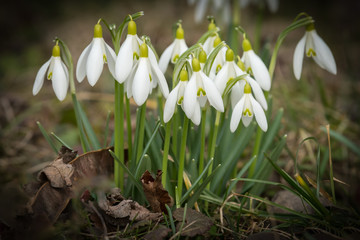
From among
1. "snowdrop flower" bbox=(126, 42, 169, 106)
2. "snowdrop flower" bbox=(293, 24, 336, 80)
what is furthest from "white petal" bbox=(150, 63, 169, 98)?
"snowdrop flower" bbox=(293, 24, 336, 80)

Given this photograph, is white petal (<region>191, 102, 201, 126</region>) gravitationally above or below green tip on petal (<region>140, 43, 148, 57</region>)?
below

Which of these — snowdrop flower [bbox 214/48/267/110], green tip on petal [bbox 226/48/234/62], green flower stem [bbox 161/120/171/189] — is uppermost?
green tip on petal [bbox 226/48/234/62]

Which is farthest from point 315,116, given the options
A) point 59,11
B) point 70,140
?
point 59,11

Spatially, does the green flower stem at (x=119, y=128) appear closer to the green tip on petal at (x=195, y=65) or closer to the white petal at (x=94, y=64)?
the white petal at (x=94, y=64)

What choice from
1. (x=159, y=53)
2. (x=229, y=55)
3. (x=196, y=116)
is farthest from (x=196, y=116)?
(x=159, y=53)

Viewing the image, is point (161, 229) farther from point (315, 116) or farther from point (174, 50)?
point (315, 116)

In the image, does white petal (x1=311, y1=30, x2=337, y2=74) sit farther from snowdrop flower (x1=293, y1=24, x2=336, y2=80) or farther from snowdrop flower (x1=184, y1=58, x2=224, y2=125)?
snowdrop flower (x1=184, y1=58, x2=224, y2=125)

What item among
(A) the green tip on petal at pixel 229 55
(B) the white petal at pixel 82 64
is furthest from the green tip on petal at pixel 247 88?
(B) the white petal at pixel 82 64
